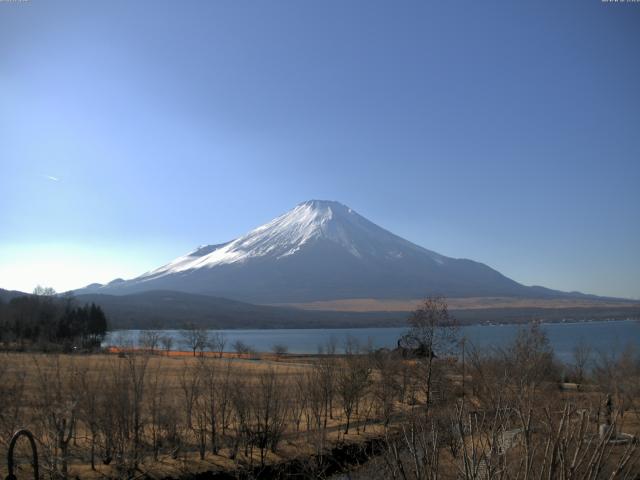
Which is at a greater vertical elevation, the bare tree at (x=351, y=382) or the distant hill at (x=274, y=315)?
the bare tree at (x=351, y=382)

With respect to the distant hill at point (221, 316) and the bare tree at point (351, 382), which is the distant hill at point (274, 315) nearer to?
the distant hill at point (221, 316)

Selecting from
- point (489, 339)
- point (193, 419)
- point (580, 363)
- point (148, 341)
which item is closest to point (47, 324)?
point (148, 341)

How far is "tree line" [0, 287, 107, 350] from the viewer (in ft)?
214

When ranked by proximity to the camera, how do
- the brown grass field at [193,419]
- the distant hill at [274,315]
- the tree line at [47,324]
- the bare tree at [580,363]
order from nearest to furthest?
the brown grass field at [193,419]
the bare tree at [580,363]
the tree line at [47,324]
the distant hill at [274,315]

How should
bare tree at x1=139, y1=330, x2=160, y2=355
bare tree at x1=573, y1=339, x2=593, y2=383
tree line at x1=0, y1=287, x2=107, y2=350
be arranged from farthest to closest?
tree line at x1=0, y1=287, x2=107, y2=350 < bare tree at x1=139, y1=330, x2=160, y2=355 < bare tree at x1=573, y1=339, x2=593, y2=383

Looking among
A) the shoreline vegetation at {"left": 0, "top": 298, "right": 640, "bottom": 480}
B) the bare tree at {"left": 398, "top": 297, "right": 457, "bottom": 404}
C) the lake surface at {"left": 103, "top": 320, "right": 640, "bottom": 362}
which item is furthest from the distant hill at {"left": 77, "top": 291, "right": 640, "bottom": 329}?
the shoreline vegetation at {"left": 0, "top": 298, "right": 640, "bottom": 480}

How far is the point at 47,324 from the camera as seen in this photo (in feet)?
240

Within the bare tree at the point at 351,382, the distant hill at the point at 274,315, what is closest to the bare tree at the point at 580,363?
the bare tree at the point at 351,382

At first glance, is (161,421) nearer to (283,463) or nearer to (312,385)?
(283,463)

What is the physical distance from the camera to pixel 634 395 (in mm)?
25016

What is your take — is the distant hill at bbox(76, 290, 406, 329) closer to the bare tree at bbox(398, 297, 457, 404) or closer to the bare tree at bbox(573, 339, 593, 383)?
the bare tree at bbox(573, 339, 593, 383)

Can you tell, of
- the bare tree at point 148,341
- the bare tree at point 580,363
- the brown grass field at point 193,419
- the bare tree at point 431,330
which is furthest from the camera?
the bare tree at point 148,341

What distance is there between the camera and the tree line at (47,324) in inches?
2564

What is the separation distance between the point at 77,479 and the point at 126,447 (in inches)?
88.3
